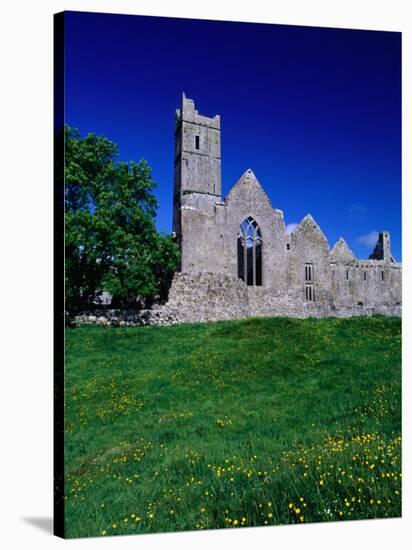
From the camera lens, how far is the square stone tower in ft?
34.2

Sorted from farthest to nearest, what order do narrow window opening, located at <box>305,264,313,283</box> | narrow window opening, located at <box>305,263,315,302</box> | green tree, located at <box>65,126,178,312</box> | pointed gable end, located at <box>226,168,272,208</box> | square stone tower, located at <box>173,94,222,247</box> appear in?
narrow window opening, located at <box>305,264,313,283</box>
narrow window opening, located at <box>305,263,315,302</box>
pointed gable end, located at <box>226,168,272,208</box>
square stone tower, located at <box>173,94,222,247</box>
green tree, located at <box>65,126,178,312</box>

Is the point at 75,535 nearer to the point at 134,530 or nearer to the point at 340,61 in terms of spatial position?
the point at 134,530

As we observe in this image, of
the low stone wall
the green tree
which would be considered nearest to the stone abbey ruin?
the low stone wall

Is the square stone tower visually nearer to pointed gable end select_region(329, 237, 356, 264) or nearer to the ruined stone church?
the ruined stone church

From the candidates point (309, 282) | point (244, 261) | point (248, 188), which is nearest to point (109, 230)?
point (248, 188)

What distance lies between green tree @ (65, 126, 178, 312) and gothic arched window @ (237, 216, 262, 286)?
1.62m

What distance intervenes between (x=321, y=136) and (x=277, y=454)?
18.1 ft

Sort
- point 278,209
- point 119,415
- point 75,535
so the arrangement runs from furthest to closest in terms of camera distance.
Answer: point 278,209 → point 119,415 → point 75,535

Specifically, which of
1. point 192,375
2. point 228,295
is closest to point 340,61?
point 228,295

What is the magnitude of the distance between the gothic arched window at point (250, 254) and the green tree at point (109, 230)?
1.62m

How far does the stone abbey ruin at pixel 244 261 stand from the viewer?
1139cm

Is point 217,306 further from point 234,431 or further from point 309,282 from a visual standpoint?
point 234,431

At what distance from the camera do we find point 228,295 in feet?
40.2

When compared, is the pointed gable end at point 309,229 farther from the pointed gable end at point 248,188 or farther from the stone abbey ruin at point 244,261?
the pointed gable end at point 248,188
